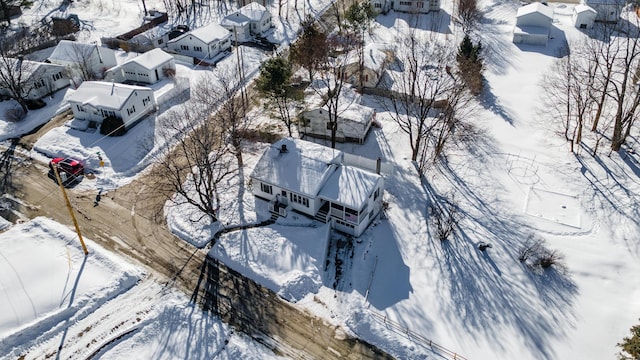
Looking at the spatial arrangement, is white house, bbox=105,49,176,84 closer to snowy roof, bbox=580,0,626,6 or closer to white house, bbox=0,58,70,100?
white house, bbox=0,58,70,100

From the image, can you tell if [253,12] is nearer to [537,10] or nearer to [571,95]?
[537,10]

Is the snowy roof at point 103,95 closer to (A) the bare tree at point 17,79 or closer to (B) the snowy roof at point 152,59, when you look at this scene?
(A) the bare tree at point 17,79

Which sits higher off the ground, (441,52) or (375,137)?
(441,52)

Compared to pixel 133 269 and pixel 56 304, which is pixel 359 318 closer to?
pixel 133 269

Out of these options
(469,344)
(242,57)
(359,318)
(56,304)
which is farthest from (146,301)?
(242,57)

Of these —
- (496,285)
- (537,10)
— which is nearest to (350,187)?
(496,285)
